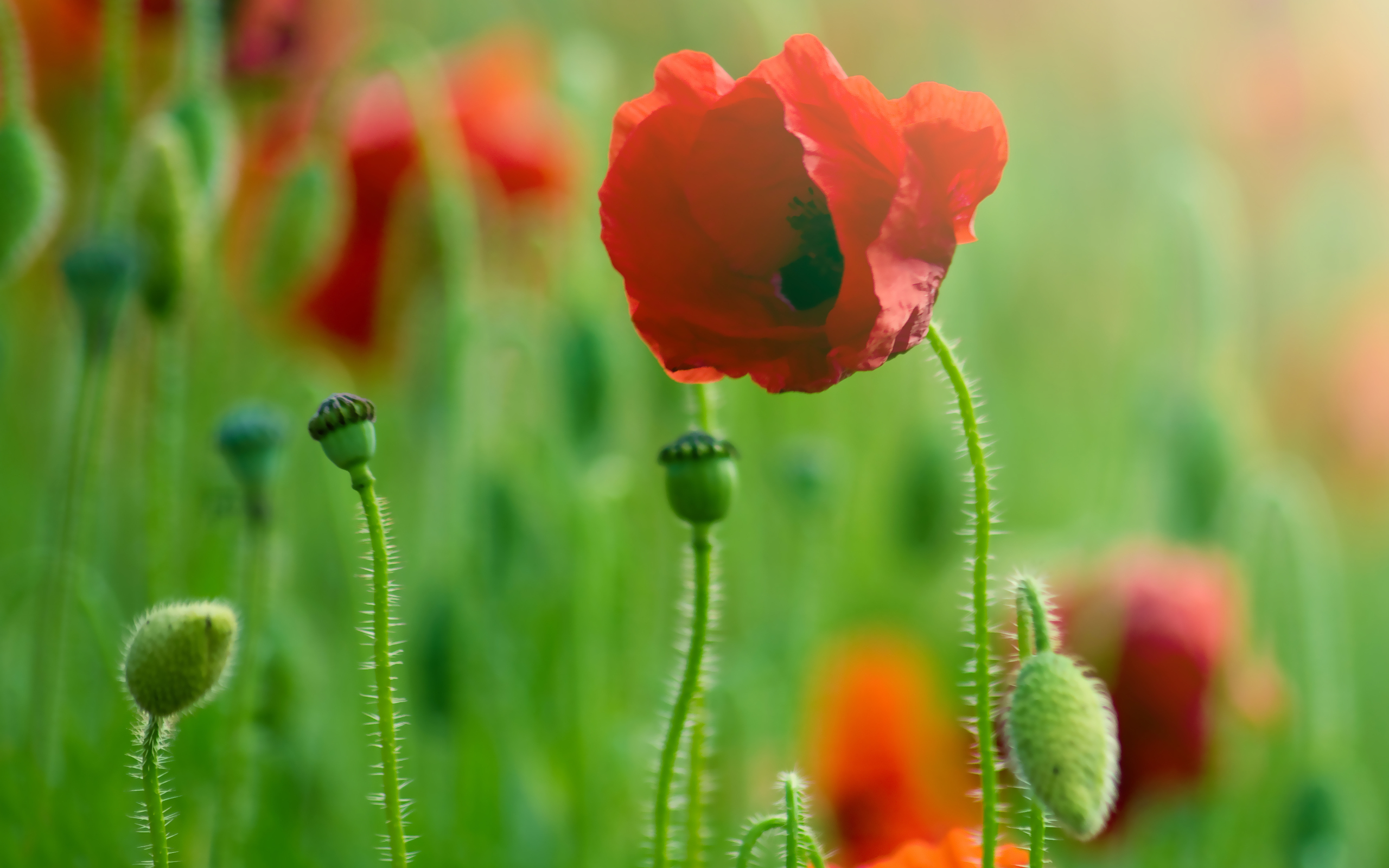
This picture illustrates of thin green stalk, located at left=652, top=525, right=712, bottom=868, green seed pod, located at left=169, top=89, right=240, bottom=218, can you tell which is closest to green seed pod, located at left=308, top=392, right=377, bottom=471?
thin green stalk, located at left=652, top=525, right=712, bottom=868

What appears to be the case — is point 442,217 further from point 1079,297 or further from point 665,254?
point 1079,297

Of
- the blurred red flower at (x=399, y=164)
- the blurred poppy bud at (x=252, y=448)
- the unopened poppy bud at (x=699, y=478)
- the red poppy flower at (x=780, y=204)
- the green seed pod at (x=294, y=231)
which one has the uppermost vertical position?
the blurred red flower at (x=399, y=164)

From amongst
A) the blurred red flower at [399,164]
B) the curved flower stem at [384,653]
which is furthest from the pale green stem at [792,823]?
the blurred red flower at [399,164]

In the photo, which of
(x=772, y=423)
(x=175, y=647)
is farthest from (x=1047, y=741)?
(x=772, y=423)

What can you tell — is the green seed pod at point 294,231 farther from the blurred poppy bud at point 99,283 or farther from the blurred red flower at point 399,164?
the blurred red flower at point 399,164

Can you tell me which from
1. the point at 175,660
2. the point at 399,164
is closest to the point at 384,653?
the point at 175,660

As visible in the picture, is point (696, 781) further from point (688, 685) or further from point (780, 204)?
point (780, 204)
